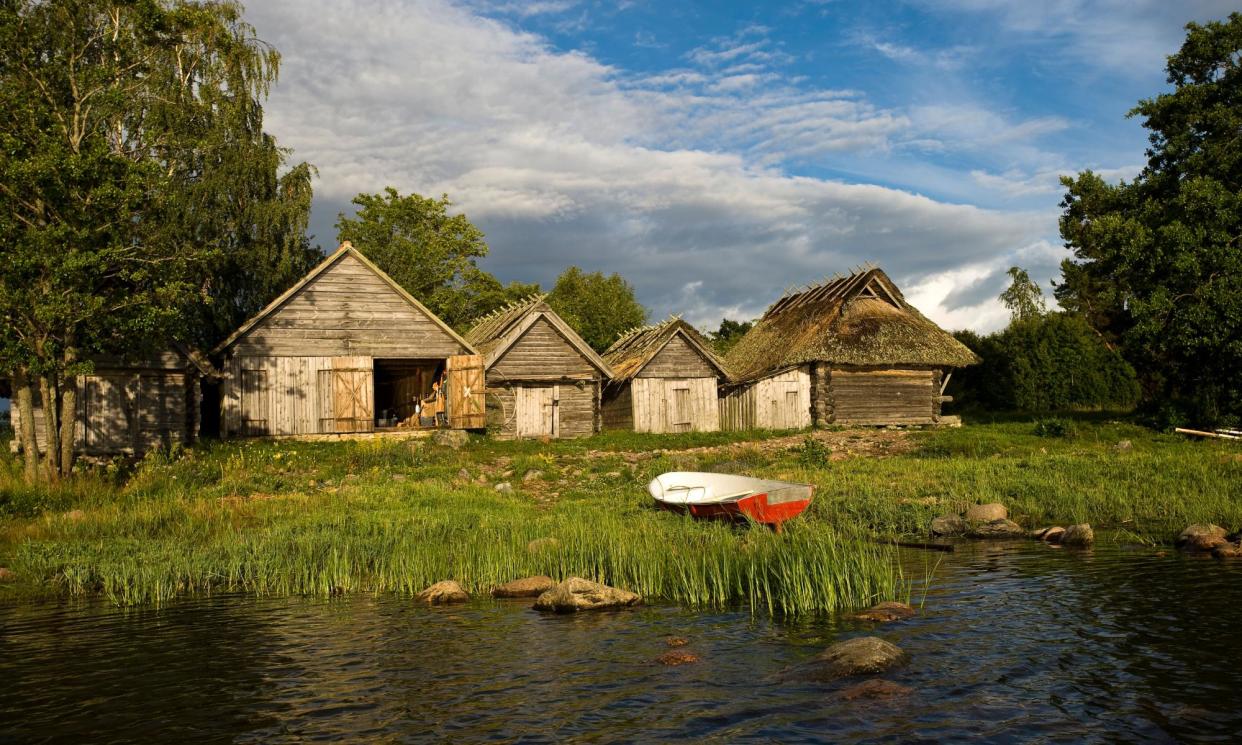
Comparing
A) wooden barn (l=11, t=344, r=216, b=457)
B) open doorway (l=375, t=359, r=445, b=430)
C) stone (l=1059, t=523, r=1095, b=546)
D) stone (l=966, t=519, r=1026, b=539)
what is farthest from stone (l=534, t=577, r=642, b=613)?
open doorway (l=375, t=359, r=445, b=430)

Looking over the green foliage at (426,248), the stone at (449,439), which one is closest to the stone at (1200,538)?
the stone at (449,439)

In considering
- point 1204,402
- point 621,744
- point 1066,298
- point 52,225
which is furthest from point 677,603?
point 1066,298

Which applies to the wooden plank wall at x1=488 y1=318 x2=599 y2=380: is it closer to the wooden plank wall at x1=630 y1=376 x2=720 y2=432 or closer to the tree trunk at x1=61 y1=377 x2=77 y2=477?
the wooden plank wall at x1=630 y1=376 x2=720 y2=432

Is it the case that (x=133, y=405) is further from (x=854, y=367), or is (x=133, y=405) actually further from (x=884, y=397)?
(x=884, y=397)

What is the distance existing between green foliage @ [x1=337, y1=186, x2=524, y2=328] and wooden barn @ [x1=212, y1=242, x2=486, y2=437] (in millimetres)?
18836

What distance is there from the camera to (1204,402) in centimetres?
2973

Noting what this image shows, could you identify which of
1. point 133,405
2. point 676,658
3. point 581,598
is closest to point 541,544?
point 581,598

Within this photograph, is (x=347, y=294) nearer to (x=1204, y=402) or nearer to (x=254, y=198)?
(x=254, y=198)

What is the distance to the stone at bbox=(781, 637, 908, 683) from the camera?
26.0 ft

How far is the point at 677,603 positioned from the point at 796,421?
26.9 meters

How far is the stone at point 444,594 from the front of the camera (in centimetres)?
1170

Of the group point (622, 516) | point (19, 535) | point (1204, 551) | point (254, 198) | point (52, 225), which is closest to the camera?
point (1204, 551)

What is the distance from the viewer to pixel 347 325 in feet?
97.5

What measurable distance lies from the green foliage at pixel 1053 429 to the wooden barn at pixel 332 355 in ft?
61.1
